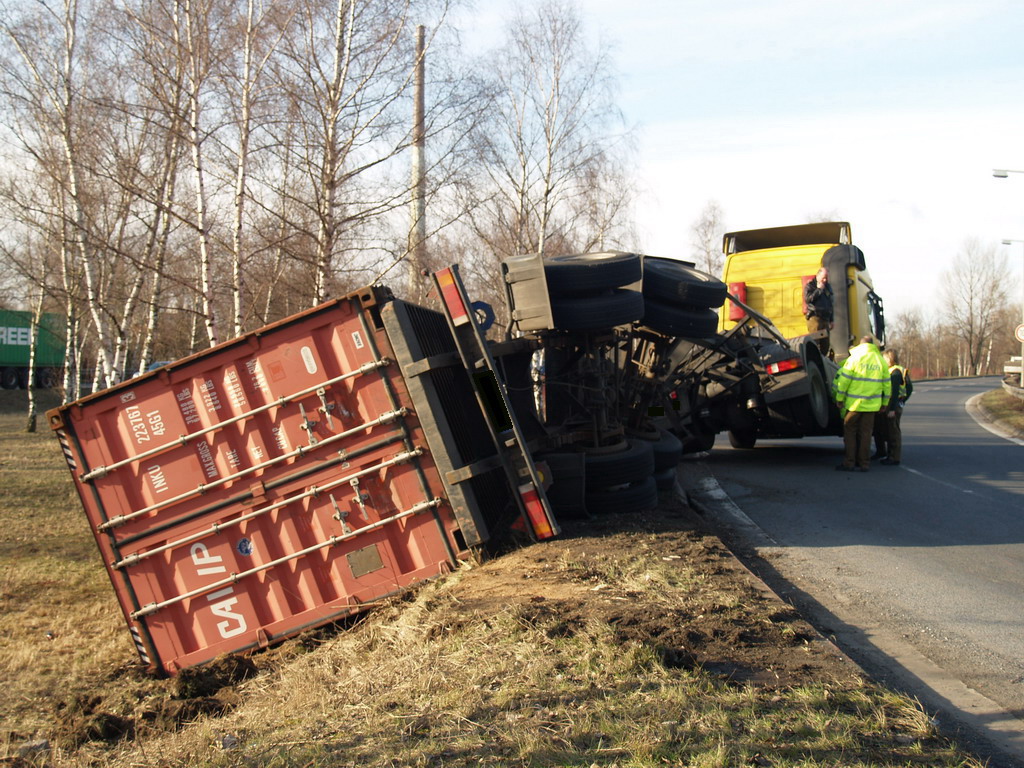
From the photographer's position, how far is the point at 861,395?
1209cm

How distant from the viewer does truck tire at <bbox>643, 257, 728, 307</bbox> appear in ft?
28.4

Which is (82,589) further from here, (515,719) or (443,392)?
(515,719)

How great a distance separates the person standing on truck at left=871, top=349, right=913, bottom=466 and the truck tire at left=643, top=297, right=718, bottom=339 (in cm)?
468

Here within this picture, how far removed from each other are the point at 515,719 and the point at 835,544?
4.90 m

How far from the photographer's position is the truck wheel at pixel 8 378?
4612cm

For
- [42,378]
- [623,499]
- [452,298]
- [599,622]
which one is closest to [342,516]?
[452,298]

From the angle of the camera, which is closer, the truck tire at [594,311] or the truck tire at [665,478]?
the truck tire at [594,311]

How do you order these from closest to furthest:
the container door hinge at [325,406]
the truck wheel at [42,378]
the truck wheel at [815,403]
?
the container door hinge at [325,406], the truck wheel at [815,403], the truck wheel at [42,378]

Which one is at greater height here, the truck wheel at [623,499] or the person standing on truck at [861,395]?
the truck wheel at [623,499]

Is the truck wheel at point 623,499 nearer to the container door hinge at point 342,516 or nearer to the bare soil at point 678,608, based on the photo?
the bare soil at point 678,608

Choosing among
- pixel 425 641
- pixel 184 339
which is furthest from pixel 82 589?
pixel 184 339

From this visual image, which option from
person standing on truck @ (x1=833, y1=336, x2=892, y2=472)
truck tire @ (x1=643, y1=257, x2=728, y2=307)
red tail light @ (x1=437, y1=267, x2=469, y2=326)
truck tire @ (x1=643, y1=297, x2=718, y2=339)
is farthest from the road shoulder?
person standing on truck @ (x1=833, y1=336, x2=892, y2=472)

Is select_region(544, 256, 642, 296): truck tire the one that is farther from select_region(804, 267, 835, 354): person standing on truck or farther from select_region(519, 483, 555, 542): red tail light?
select_region(804, 267, 835, 354): person standing on truck

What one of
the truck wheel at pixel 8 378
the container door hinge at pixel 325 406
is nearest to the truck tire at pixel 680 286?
the container door hinge at pixel 325 406
